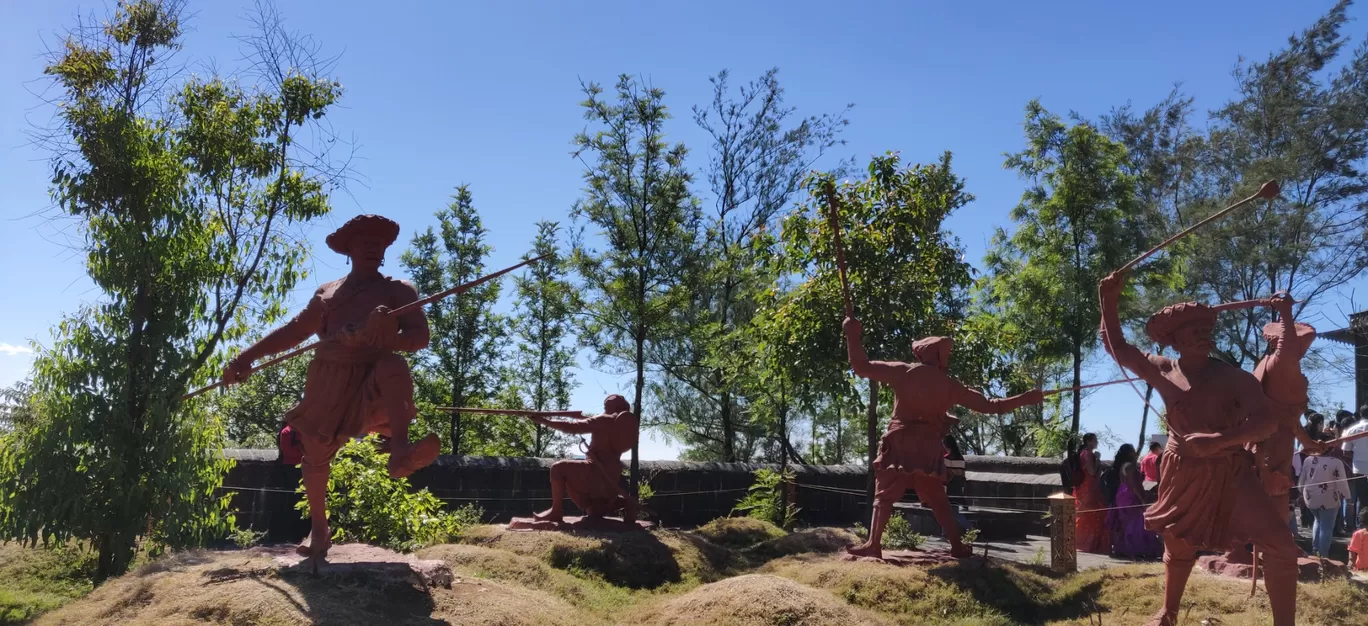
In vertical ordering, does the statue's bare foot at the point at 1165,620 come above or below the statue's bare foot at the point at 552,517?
below

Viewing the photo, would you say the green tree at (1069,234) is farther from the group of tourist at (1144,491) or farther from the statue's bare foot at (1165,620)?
the statue's bare foot at (1165,620)

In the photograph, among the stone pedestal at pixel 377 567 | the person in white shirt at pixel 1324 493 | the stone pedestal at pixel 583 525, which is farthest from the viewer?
the person in white shirt at pixel 1324 493

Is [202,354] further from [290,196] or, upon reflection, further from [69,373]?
[290,196]

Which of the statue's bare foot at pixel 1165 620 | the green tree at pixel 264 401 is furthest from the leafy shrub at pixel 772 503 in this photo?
the green tree at pixel 264 401

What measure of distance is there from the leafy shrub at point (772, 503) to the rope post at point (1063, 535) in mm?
4212

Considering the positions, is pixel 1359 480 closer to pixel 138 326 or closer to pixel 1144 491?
pixel 1144 491

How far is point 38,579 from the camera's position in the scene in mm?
7074

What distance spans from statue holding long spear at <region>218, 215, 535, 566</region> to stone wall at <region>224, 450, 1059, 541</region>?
3738 mm

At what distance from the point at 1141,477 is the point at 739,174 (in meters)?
9.96

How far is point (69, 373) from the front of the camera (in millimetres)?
6863

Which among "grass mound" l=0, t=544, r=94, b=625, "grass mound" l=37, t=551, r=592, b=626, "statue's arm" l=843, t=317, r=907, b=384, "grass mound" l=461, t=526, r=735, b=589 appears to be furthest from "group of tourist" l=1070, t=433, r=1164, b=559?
"grass mound" l=0, t=544, r=94, b=625

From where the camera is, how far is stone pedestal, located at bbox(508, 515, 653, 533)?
915cm

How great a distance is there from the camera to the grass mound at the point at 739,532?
36.3 feet

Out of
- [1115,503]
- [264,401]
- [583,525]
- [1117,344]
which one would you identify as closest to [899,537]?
[583,525]
